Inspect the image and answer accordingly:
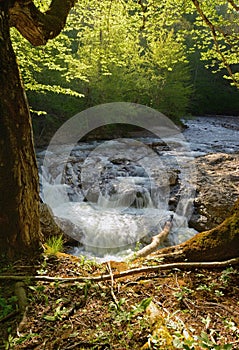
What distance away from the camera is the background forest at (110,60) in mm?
5848

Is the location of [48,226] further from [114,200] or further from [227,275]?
[227,275]

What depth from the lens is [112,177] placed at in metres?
10.2

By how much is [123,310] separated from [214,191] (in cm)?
706

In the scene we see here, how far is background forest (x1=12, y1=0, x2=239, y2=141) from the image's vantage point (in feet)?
19.2

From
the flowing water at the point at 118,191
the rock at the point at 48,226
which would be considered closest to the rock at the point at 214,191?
the flowing water at the point at 118,191

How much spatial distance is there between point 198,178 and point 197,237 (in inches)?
268

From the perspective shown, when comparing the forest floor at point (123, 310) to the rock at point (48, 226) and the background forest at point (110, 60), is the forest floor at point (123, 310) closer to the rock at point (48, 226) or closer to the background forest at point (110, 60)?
the rock at point (48, 226)

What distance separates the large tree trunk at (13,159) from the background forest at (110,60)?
2785mm

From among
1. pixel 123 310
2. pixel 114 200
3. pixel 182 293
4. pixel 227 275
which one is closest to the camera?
pixel 123 310

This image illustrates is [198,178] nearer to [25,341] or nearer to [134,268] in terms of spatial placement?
[134,268]

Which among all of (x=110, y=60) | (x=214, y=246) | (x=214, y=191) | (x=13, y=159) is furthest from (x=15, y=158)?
(x=214, y=191)

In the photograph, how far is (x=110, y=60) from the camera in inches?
290

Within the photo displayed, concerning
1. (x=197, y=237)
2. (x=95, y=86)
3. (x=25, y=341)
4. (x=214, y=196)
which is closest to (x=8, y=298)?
→ (x=25, y=341)

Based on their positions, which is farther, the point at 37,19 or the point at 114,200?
the point at 114,200
